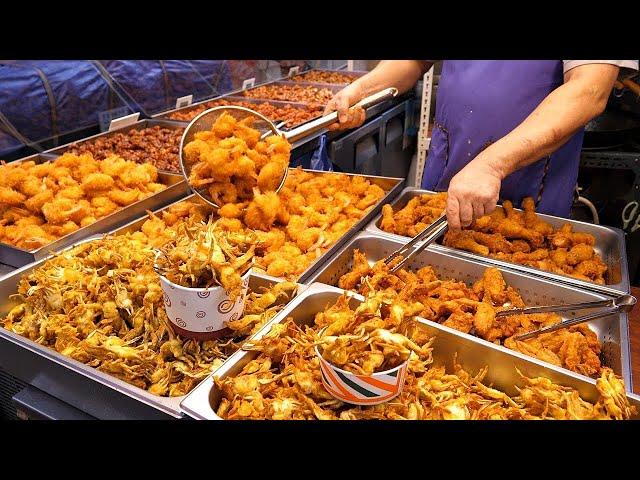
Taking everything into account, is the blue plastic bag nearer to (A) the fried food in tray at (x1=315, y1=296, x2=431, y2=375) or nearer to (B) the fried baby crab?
(B) the fried baby crab

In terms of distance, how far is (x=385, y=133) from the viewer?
546 centimetres

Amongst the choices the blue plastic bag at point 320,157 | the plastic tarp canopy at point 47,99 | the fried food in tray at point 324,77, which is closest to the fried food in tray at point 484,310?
the blue plastic bag at point 320,157

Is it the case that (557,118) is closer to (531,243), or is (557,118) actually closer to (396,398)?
(531,243)

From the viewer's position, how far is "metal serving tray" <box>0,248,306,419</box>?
4.42 feet

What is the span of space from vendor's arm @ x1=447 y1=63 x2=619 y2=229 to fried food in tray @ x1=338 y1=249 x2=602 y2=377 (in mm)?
276

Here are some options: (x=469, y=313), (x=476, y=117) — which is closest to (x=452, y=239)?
(x=469, y=313)

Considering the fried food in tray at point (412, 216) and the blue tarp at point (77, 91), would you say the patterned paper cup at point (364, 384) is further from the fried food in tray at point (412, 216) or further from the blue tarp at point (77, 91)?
the blue tarp at point (77, 91)

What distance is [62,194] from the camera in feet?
8.48

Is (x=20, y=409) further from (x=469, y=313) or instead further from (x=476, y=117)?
(x=476, y=117)

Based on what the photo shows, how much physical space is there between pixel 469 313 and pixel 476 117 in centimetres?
131

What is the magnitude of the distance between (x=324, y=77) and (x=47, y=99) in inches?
132

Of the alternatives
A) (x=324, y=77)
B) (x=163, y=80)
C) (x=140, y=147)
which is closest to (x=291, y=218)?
(x=140, y=147)

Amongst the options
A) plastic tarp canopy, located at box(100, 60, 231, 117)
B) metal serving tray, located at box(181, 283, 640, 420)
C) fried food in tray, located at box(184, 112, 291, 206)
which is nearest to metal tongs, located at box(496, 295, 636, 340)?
metal serving tray, located at box(181, 283, 640, 420)

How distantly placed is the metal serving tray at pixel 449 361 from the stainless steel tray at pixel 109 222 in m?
1.15
